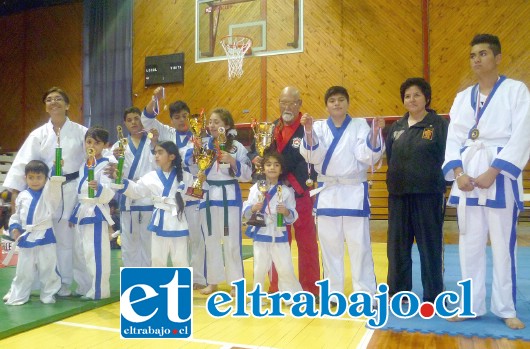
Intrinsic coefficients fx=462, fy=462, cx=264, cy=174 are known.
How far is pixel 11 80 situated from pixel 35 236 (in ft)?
42.7

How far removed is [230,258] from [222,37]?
333 inches

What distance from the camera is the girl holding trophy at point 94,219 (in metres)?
4.02

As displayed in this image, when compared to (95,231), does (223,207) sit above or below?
above

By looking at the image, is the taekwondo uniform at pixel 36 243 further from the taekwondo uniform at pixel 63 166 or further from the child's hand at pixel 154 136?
the child's hand at pixel 154 136

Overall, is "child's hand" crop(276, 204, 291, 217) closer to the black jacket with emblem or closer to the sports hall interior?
the black jacket with emblem

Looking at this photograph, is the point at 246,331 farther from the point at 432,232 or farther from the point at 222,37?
the point at 222,37

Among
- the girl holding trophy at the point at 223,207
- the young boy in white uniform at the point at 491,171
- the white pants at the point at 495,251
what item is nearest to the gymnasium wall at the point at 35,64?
the girl holding trophy at the point at 223,207

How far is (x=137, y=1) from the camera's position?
13.0 m

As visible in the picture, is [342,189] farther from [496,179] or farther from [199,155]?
[199,155]

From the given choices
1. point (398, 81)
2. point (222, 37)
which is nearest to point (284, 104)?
point (398, 81)

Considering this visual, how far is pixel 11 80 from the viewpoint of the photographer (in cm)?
1483

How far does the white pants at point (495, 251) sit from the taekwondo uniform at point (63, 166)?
11.0 ft

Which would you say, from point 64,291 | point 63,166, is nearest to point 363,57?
point 63,166

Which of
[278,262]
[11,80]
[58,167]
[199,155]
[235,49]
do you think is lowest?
[278,262]
